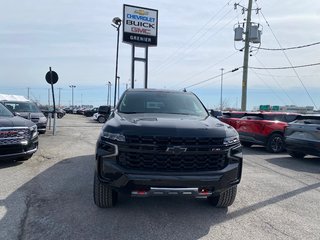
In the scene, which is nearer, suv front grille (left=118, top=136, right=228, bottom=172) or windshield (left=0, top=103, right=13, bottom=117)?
suv front grille (left=118, top=136, right=228, bottom=172)

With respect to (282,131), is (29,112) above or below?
above

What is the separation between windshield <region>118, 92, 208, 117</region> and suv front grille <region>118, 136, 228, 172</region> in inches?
59.6

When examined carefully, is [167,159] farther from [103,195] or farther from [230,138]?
[103,195]

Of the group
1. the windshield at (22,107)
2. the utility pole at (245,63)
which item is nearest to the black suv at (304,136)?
the windshield at (22,107)

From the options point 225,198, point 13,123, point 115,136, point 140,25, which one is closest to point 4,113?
point 13,123

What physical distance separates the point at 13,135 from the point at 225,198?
5.06 metres

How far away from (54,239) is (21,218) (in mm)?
872

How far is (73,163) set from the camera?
27.2 feet

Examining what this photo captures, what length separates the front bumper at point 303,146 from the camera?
9.06 m

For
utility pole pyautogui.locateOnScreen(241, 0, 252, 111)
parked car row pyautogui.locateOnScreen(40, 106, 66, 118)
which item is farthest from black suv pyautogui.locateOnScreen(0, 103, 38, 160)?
utility pole pyautogui.locateOnScreen(241, 0, 252, 111)

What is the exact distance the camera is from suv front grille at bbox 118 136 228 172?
4113 millimetres

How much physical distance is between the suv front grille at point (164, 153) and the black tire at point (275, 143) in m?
8.04

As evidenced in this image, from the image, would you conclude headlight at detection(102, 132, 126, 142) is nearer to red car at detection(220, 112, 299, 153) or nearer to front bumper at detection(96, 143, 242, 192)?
front bumper at detection(96, 143, 242, 192)

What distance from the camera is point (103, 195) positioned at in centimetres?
464
